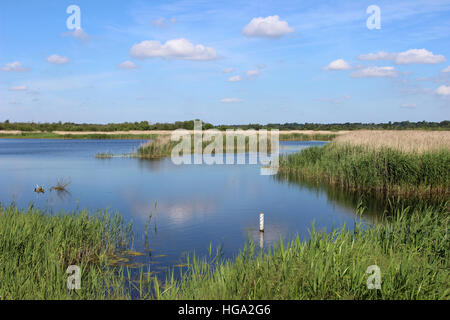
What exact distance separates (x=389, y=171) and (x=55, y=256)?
577 inches

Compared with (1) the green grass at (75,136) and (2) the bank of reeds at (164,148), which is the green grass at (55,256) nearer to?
(2) the bank of reeds at (164,148)

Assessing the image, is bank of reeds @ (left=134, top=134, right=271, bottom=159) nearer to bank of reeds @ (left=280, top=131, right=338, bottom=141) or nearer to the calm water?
the calm water

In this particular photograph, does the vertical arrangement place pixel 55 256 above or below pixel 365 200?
above

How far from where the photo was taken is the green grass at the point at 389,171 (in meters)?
15.6

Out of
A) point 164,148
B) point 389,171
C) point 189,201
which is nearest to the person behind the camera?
point 189,201

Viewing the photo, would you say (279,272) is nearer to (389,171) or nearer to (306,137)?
(389,171)

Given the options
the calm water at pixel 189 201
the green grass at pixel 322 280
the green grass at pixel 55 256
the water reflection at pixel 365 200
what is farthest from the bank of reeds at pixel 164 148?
the green grass at pixel 322 280

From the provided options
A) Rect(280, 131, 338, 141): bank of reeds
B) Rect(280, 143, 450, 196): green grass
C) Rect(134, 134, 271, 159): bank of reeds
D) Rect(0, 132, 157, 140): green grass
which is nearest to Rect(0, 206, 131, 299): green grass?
Rect(280, 143, 450, 196): green grass

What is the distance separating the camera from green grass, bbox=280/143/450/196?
15617 millimetres

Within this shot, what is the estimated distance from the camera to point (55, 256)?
6.98 m

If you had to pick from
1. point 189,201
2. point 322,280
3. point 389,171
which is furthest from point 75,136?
point 322,280

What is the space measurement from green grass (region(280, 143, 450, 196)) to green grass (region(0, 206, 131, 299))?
11998 millimetres

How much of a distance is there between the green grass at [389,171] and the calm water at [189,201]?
5.40 feet
